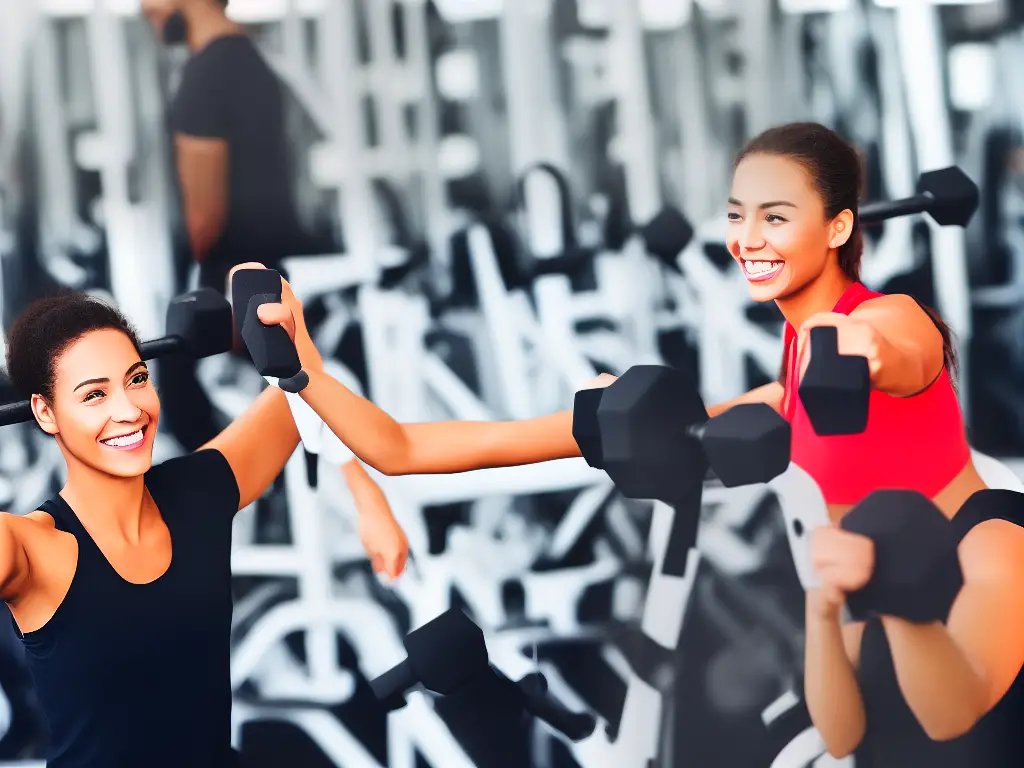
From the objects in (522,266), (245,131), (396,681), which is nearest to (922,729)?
(396,681)

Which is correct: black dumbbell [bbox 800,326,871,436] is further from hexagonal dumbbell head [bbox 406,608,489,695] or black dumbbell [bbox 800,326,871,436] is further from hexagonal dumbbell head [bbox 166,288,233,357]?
hexagonal dumbbell head [bbox 166,288,233,357]

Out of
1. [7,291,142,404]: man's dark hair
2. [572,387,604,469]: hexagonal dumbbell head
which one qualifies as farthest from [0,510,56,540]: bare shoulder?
[572,387,604,469]: hexagonal dumbbell head

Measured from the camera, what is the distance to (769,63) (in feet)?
4.11

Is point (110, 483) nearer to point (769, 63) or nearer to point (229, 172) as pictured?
point (229, 172)

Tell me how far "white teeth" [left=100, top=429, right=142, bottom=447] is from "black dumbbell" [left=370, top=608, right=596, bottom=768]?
0.40 m

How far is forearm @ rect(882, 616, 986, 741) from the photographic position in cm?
96

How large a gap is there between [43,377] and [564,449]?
21.2 inches

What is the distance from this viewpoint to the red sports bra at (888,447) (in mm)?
978

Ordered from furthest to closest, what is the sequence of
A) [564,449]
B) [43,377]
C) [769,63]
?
[769,63] < [564,449] < [43,377]

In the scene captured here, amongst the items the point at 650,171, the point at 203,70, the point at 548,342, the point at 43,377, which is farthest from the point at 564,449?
the point at 203,70

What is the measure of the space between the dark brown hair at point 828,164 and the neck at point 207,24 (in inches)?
26.2

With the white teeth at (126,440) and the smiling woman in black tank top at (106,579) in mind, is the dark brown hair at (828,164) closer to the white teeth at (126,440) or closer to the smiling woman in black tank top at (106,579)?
the smiling woman in black tank top at (106,579)

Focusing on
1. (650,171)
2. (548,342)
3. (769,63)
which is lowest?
(548,342)

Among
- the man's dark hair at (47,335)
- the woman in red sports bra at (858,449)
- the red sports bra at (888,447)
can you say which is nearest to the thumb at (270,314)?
the woman in red sports bra at (858,449)
